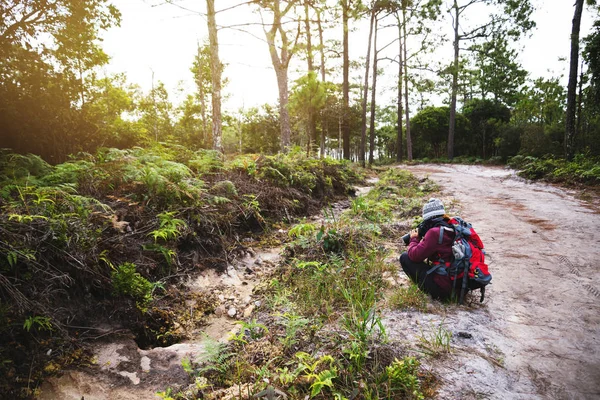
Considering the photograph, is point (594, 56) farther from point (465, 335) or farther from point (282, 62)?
point (465, 335)

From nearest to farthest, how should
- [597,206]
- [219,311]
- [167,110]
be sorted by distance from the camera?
1. [219,311]
2. [597,206]
3. [167,110]

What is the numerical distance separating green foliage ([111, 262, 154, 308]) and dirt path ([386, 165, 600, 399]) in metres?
2.78

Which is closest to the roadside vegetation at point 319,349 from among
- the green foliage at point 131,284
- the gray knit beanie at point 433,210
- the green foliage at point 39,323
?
the gray knit beanie at point 433,210

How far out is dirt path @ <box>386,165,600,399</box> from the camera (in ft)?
6.79

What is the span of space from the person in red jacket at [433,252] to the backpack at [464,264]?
0.03 metres

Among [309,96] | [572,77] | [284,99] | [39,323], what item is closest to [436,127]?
[572,77]

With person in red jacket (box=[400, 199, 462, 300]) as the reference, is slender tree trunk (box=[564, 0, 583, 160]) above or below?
above

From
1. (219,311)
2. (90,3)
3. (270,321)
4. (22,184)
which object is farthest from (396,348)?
(90,3)

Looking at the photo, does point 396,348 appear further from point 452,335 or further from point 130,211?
point 130,211

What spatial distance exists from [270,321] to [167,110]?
36.8 metres

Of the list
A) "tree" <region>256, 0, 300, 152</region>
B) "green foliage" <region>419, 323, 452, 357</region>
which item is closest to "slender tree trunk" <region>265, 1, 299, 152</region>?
"tree" <region>256, 0, 300, 152</region>

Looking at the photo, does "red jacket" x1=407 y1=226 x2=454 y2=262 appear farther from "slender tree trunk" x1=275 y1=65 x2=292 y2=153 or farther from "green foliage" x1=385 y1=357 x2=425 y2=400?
"slender tree trunk" x1=275 y1=65 x2=292 y2=153

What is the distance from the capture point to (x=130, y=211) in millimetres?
4305

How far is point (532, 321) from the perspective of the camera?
9.41 ft
